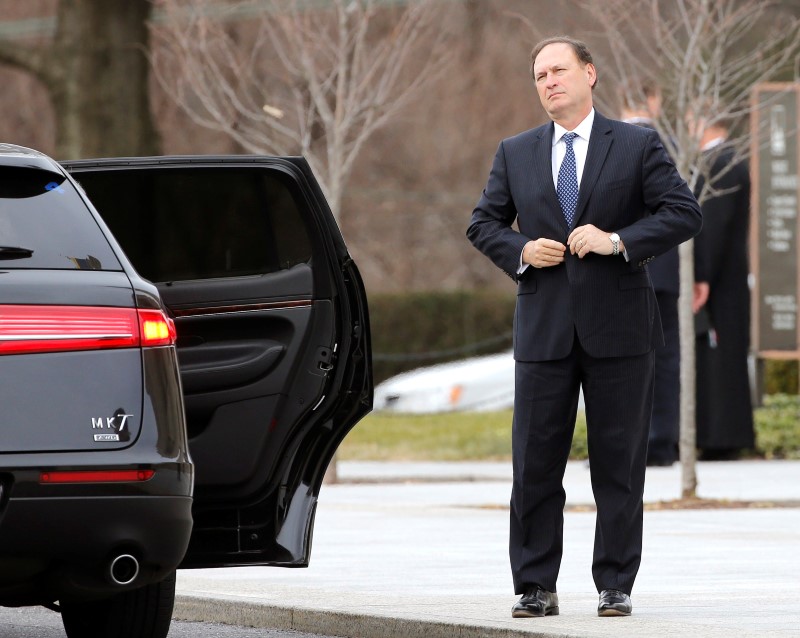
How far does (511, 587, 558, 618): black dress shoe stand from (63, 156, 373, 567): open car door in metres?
0.85

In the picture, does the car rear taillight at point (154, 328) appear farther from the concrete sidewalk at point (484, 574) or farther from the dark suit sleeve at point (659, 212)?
the dark suit sleeve at point (659, 212)

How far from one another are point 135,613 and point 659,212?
2231 millimetres

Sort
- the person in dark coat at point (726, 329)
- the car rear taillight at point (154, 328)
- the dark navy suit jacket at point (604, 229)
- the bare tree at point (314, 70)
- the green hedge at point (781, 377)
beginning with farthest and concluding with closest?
1. the green hedge at point (781, 377)
2. the person in dark coat at point (726, 329)
3. the bare tree at point (314, 70)
4. the dark navy suit jacket at point (604, 229)
5. the car rear taillight at point (154, 328)

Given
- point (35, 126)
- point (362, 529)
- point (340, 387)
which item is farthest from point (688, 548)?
point (35, 126)

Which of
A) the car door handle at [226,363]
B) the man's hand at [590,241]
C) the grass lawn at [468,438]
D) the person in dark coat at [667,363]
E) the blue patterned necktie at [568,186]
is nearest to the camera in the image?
the car door handle at [226,363]

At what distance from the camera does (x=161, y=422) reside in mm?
5418

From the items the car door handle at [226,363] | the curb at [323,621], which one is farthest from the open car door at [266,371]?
the curb at [323,621]

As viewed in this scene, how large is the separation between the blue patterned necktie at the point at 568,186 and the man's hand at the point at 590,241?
6.1 inches

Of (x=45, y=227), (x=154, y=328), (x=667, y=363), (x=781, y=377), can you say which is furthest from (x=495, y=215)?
(x=781, y=377)

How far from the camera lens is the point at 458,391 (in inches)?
846

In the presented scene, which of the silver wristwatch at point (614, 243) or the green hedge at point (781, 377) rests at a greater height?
the silver wristwatch at point (614, 243)

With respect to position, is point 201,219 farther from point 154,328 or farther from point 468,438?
point 468,438

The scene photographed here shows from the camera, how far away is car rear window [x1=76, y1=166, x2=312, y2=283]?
6.69 metres

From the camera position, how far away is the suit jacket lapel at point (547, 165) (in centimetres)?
680
